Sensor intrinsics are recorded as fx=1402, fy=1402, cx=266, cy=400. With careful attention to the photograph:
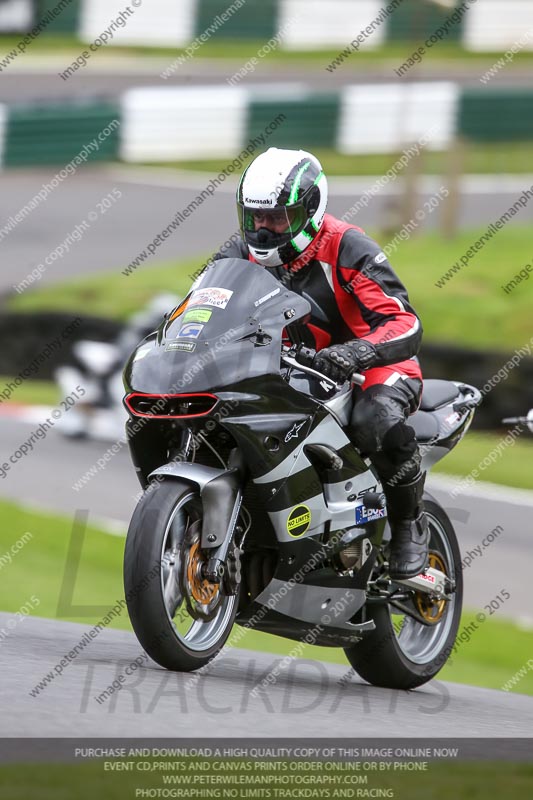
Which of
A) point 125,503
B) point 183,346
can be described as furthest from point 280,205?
point 125,503

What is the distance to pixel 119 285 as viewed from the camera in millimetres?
16172

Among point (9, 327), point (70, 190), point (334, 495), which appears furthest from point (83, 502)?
point (70, 190)

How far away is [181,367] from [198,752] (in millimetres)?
1434

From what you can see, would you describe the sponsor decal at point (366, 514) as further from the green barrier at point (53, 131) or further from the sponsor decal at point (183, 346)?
the green barrier at point (53, 131)

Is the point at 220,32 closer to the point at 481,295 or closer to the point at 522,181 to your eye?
the point at 522,181

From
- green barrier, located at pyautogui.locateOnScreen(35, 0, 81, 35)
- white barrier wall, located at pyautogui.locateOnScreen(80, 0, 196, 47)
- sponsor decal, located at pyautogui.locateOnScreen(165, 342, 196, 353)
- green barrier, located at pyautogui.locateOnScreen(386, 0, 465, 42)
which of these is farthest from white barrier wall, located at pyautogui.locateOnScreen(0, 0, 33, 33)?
sponsor decal, located at pyautogui.locateOnScreen(165, 342, 196, 353)

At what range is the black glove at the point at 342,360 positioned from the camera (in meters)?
5.01

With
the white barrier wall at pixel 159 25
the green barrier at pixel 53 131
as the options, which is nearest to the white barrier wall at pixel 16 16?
the white barrier wall at pixel 159 25

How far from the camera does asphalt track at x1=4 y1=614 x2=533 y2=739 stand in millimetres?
4113

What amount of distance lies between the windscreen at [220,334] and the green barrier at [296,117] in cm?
1746

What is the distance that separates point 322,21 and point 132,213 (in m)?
10.5

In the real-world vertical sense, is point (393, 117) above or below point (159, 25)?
above

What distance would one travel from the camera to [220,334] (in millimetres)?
4859

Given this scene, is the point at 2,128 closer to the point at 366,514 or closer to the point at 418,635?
the point at 418,635
